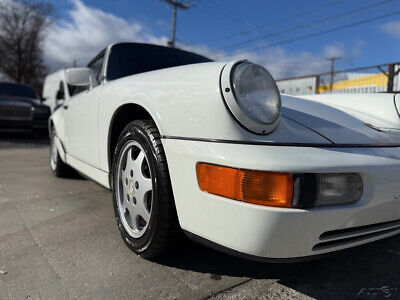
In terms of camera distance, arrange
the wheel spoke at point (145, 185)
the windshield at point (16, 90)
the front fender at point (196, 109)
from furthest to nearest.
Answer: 1. the windshield at point (16, 90)
2. the wheel spoke at point (145, 185)
3. the front fender at point (196, 109)

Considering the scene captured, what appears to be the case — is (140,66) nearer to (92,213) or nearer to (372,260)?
(92,213)

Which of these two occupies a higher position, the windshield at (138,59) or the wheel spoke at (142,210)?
the windshield at (138,59)

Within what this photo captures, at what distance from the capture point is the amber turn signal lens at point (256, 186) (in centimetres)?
111

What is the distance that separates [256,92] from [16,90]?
864cm

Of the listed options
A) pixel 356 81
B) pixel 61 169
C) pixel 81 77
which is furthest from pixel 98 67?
pixel 356 81

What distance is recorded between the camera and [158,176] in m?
1.45

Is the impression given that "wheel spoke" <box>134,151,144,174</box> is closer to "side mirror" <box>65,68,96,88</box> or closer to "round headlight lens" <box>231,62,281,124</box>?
"round headlight lens" <box>231,62,281,124</box>

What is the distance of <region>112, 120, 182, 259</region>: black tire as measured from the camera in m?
1.44

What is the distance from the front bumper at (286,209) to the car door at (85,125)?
3.70 ft

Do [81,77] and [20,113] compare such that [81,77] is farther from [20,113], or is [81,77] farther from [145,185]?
[20,113]

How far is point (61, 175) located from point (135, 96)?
95.7 inches

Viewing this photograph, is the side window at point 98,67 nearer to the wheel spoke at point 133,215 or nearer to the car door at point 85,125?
the car door at point 85,125

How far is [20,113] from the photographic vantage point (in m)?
7.50

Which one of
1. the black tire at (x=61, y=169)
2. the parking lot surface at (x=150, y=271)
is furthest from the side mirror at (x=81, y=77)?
the black tire at (x=61, y=169)
